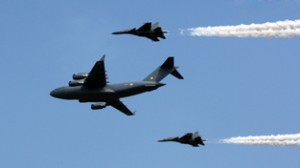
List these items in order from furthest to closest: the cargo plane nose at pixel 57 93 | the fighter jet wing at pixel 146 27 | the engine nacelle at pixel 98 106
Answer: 1. the engine nacelle at pixel 98 106
2. the cargo plane nose at pixel 57 93
3. the fighter jet wing at pixel 146 27

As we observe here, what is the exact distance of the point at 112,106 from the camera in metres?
66.3

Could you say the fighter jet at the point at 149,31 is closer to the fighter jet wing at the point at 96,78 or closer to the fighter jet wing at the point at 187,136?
the fighter jet wing at the point at 96,78

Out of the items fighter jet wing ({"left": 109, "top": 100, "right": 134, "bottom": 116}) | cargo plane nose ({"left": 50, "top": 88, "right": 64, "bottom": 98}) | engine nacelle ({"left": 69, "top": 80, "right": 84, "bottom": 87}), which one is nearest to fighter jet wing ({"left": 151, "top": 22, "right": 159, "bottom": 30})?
engine nacelle ({"left": 69, "top": 80, "right": 84, "bottom": 87})

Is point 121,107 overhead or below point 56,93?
overhead

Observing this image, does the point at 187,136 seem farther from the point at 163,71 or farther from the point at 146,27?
the point at 146,27

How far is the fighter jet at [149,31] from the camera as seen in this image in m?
46.2

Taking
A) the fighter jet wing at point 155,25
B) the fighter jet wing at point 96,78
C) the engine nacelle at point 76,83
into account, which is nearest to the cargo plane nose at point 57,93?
the engine nacelle at point 76,83

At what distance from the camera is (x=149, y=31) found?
153 ft

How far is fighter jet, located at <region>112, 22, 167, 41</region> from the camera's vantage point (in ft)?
152

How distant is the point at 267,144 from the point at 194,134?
28.9 ft

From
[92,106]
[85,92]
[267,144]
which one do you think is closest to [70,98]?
[85,92]

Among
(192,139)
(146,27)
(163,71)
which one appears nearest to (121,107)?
(163,71)

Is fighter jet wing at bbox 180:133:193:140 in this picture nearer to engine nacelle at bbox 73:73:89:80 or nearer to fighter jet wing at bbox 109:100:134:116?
engine nacelle at bbox 73:73:89:80

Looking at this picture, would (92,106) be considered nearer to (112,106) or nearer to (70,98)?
(112,106)
